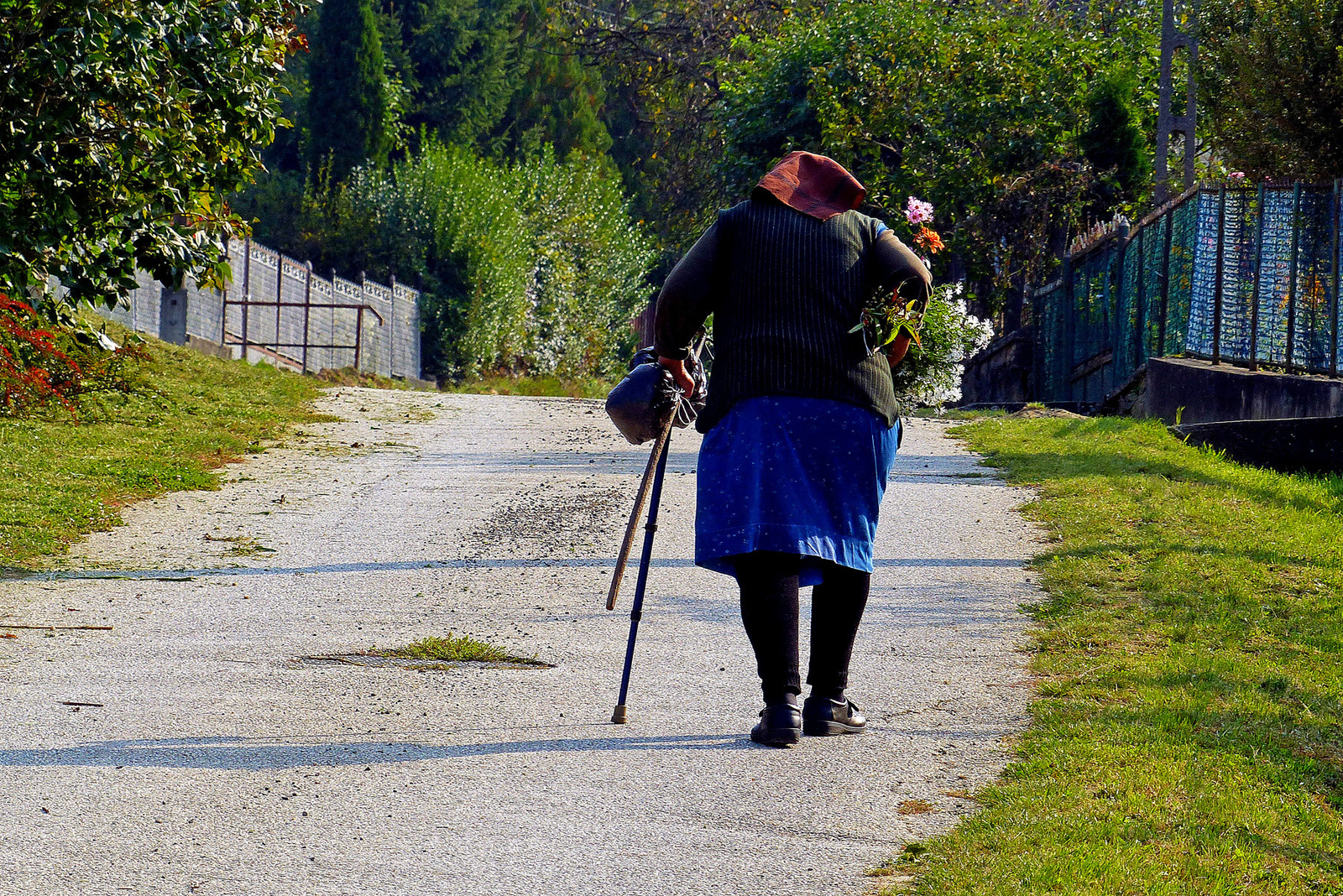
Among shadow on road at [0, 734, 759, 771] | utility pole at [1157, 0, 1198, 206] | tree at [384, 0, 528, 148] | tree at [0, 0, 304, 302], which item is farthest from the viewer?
tree at [384, 0, 528, 148]

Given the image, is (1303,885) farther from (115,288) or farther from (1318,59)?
(1318,59)

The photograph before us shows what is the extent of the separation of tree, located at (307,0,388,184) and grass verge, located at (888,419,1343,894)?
35578mm

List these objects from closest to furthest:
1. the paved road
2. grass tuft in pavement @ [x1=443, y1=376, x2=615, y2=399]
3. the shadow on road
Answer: the paved road < the shadow on road < grass tuft in pavement @ [x1=443, y1=376, x2=615, y2=399]

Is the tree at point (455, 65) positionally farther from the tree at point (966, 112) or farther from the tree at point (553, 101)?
the tree at point (966, 112)

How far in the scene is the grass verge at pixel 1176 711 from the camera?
3637 mm

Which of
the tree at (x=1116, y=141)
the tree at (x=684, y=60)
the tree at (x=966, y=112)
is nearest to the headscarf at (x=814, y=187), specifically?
the tree at (x=966, y=112)

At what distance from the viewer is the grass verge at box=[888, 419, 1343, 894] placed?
3.64 metres

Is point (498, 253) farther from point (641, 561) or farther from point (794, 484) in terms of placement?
point (794, 484)

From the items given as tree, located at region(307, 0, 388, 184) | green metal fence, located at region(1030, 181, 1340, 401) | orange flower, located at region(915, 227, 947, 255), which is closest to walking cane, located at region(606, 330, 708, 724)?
orange flower, located at region(915, 227, 947, 255)

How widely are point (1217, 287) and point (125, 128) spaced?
948 cm

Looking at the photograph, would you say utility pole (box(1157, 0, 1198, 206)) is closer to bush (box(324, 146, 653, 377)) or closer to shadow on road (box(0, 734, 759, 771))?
shadow on road (box(0, 734, 759, 771))

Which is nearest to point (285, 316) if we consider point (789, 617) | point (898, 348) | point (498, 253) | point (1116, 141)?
point (498, 253)

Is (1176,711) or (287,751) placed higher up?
(1176,711)

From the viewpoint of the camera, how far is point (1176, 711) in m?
Result: 5.00
